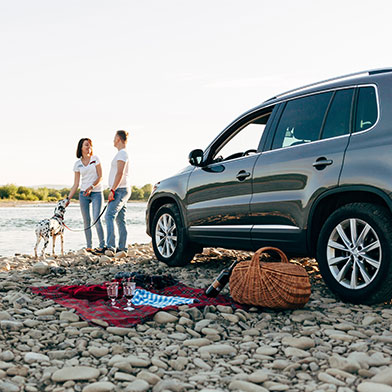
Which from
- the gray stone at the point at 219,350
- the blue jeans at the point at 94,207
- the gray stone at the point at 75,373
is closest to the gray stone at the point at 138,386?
the gray stone at the point at 75,373

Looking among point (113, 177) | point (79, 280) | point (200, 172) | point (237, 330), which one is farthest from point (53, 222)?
point (237, 330)

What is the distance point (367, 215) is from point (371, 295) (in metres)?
0.70

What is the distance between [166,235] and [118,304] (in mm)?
2310

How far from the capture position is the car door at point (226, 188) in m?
6.00

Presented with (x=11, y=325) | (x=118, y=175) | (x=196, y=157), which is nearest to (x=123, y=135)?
(x=118, y=175)

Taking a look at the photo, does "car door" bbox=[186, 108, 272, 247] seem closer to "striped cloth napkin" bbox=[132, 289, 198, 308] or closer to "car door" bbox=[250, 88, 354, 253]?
"car door" bbox=[250, 88, 354, 253]

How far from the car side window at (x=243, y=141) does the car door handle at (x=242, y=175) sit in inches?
11.7

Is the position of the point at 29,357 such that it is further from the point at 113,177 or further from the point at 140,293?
the point at 113,177

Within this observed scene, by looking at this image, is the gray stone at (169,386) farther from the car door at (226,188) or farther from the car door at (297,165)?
Result: the car door at (226,188)

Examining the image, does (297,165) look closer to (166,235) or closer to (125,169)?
(166,235)

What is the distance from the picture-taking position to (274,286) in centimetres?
482

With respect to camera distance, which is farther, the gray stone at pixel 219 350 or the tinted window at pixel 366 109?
the tinted window at pixel 366 109

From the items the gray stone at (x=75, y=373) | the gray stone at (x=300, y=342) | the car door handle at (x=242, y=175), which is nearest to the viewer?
the gray stone at (x=75, y=373)

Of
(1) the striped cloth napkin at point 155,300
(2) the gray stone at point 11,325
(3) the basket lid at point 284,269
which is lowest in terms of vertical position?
(2) the gray stone at point 11,325
